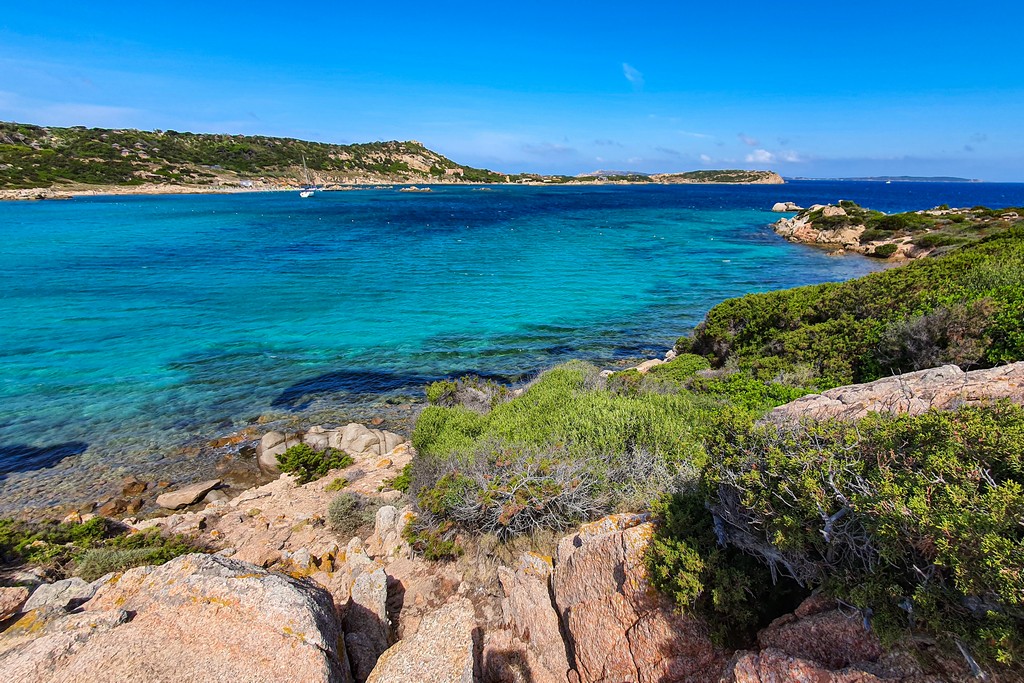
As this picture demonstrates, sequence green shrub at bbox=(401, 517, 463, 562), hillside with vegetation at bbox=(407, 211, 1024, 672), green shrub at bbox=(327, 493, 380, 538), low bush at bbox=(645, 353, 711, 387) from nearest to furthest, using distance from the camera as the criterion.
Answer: hillside with vegetation at bbox=(407, 211, 1024, 672) → green shrub at bbox=(401, 517, 463, 562) → green shrub at bbox=(327, 493, 380, 538) → low bush at bbox=(645, 353, 711, 387)

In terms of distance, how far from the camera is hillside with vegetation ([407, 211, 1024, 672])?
118 inches

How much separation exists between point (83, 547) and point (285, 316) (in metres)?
17.2

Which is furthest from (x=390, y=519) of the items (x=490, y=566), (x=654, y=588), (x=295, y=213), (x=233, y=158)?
(x=233, y=158)

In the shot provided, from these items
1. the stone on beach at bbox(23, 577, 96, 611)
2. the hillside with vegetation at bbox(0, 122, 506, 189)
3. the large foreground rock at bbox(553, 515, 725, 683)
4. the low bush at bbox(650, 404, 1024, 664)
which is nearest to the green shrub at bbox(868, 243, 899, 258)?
the low bush at bbox(650, 404, 1024, 664)

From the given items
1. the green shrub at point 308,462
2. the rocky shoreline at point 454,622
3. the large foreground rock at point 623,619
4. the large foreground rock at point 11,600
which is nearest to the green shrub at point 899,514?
the rocky shoreline at point 454,622

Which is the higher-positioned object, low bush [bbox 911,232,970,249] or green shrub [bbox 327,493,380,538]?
low bush [bbox 911,232,970,249]

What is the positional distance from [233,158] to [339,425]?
157321 mm

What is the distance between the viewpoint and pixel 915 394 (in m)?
6.27

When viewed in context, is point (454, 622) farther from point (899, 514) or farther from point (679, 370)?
point (679, 370)

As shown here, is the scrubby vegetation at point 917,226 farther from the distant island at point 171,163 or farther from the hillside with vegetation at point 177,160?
the hillside with vegetation at point 177,160

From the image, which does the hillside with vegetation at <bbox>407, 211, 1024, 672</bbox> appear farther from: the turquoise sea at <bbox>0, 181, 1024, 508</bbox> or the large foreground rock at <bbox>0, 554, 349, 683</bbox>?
the turquoise sea at <bbox>0, 181, 1024, 508</bbox>

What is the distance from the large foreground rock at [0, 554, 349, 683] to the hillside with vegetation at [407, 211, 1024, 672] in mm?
2469

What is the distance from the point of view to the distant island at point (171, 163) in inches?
3912

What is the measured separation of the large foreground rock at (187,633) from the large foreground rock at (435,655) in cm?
46
